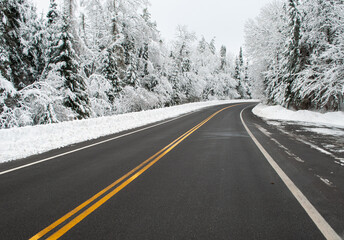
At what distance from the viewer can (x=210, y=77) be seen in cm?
6600

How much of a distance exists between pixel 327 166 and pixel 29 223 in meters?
6.17

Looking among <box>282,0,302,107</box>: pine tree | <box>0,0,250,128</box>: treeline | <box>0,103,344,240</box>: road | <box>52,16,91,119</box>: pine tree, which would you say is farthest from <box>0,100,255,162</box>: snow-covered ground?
<box>282,0,302,107</box>: pine tree

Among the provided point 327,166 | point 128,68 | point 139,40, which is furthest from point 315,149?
point 139,40

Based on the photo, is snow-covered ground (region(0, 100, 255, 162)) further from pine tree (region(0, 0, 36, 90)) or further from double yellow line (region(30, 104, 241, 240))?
pine tree (region(0, 0, 36, 90))

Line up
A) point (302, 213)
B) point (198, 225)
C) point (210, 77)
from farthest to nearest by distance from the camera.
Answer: point (210, 77)
point (302, 213)
point (198, 225)

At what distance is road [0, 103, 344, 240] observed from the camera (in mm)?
2807

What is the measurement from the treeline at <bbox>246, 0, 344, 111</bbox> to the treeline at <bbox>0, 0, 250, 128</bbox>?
15506 mm

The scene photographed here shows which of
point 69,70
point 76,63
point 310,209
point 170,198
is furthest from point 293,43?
point 170,198

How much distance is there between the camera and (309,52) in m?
21.8

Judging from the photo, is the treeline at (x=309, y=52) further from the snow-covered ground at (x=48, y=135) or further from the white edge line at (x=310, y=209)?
the snow-covered ground at (x=48, y=135)

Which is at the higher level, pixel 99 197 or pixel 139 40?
pixel 139 40

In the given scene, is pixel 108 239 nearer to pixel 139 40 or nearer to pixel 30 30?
pixel 30 30

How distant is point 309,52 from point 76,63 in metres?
21.5

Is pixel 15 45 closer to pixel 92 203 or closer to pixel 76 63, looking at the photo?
pixel 76 63
